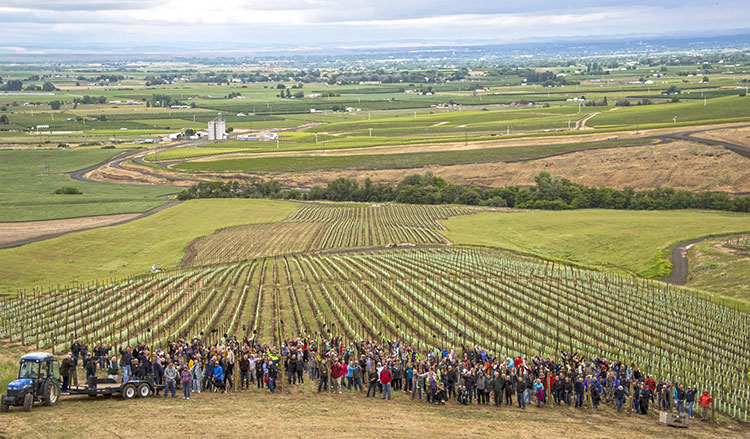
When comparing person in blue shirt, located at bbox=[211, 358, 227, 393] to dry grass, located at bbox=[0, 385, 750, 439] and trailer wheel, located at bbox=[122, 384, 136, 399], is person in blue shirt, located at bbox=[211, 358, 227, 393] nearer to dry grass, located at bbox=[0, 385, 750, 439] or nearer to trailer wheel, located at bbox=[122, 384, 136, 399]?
dry grass, located at bbox=[0, 385, 750, 439]

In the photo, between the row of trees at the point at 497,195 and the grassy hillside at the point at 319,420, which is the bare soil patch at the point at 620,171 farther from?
the grassy hillside at the point at 319,420

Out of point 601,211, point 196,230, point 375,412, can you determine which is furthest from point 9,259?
point 601,211

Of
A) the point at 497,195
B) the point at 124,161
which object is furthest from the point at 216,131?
the point at 497,195

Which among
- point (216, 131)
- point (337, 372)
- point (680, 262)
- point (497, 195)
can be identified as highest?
point (216, 131)

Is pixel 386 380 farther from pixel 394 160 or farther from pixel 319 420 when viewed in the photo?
pixel 394 160

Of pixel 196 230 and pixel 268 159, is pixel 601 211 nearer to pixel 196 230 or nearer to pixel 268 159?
pixel 196 230

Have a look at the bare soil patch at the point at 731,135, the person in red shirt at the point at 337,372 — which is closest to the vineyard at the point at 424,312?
the person in red shirt at the point at 337,372
